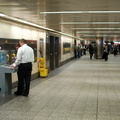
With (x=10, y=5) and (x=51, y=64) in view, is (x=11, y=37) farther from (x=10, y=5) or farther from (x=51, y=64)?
(x=51, y=64)

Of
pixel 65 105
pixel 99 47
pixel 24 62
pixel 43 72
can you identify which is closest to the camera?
pixel 65 105

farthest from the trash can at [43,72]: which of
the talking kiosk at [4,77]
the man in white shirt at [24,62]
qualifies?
the man in white shirt at [24,62]

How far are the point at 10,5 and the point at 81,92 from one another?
3773 millimetres

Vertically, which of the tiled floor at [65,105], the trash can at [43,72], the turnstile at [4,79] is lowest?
the tiled floor at [65,105]

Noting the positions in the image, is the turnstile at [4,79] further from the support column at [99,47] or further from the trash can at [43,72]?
the support column at [99,47]

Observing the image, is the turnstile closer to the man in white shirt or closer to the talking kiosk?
the talking kiosk

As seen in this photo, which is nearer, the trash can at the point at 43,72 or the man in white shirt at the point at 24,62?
the man in white shirt at the point at 24,62

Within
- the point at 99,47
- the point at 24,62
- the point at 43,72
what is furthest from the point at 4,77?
the point at 99,47

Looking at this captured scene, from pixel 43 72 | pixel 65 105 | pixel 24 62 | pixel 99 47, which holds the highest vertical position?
pixel 24 62

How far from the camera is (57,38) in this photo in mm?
18562

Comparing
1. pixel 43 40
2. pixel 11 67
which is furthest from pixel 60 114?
pixel 43 40

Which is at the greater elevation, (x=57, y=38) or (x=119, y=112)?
(x=57, y=38)

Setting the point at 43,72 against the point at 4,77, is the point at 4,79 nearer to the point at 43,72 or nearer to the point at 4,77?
the point at 4,77

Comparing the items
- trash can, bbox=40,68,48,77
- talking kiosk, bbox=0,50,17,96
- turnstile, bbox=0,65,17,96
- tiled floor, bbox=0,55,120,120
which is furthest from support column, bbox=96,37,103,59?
turnstile, bbox=0,65,17,96
